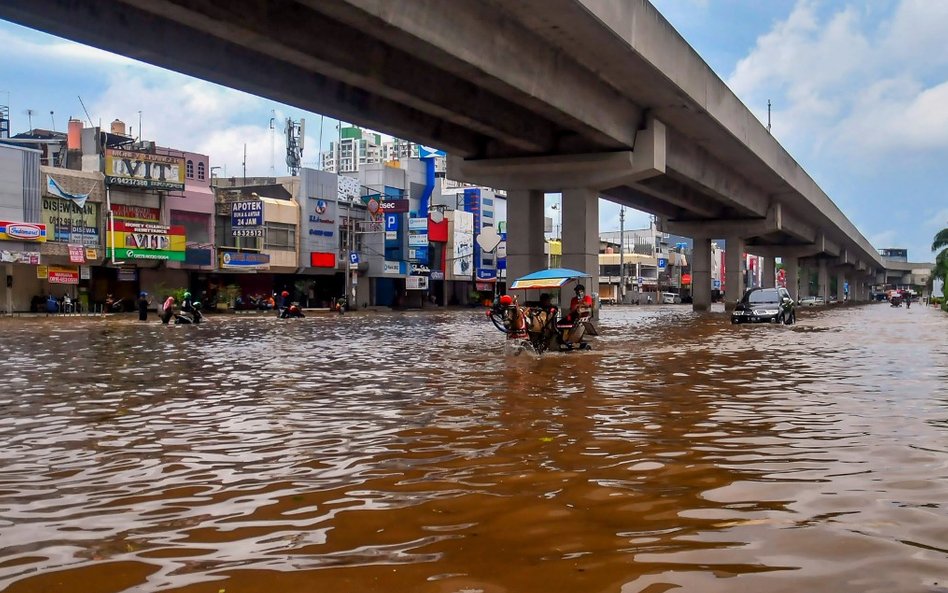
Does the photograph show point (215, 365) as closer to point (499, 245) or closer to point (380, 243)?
point (380, 243)

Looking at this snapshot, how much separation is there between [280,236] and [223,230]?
3720mm

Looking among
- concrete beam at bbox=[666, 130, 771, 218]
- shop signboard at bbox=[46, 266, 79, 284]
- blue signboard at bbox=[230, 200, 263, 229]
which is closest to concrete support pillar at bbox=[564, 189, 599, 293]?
concrete beam at bbox=[666, 130, 771, 218]

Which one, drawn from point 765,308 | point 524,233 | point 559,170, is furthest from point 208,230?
point 765,308

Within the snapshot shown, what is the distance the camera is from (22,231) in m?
41.7

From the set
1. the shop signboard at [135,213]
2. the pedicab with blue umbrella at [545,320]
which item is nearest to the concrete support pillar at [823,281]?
the shop signboard at [135,213]

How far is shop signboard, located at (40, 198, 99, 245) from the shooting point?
142ft

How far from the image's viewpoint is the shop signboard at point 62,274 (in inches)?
1737

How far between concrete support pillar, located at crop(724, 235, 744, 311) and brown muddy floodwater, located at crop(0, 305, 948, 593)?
44986 mm

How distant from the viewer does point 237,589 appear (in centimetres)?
394

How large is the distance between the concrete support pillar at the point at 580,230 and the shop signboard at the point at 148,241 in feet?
87.6

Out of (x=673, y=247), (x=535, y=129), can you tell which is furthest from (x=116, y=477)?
(x=673, y=247)

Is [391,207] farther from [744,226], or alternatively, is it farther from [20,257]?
[20,257]

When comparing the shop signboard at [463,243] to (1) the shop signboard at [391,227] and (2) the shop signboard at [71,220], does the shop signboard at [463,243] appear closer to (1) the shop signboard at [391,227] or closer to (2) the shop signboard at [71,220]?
(1) the shop signboard at [391,227]

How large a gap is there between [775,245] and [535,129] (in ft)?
168
